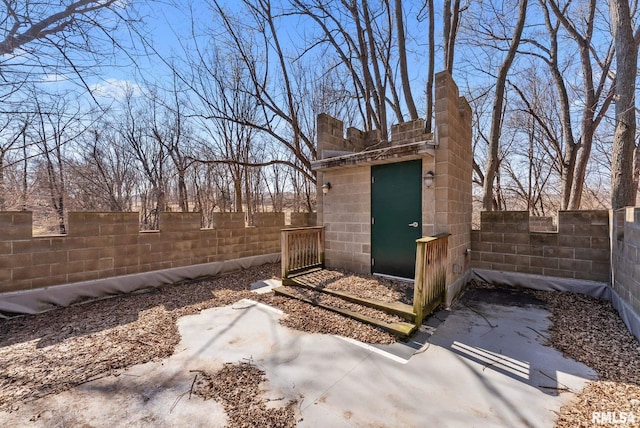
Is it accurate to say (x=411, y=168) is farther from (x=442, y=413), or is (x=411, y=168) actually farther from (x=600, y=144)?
(x=600, y=144)

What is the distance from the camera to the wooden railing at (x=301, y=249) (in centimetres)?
480

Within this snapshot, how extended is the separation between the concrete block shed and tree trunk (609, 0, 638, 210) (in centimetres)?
232

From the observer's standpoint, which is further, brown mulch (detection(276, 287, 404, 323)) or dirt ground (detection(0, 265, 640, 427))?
brown mulch (detection(276, 287, 404, 323))

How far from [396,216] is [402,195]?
393 mm

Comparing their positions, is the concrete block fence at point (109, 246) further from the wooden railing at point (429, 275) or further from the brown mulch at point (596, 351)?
the brown mulch at point (596, 351)

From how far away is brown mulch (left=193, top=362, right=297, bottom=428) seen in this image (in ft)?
6.16

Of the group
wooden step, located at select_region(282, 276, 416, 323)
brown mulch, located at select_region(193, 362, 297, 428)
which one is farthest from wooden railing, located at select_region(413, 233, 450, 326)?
brown mulch, located at select_region(193, 362, 297, 428)

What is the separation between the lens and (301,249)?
5.19 meters

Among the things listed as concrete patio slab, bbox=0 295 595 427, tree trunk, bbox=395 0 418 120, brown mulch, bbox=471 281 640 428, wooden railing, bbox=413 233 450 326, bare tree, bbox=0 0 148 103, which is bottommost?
concrete patio slab, bbox=0 295 595 427

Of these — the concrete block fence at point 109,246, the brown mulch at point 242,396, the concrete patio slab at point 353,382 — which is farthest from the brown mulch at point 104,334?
the brown mulch at point 242,396

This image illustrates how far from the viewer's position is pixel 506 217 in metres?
4.99

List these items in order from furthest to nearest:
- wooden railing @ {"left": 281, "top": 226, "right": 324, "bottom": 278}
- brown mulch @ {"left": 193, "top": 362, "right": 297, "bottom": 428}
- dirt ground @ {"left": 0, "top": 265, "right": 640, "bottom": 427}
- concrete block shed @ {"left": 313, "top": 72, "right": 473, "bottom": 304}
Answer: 1. wooden railing @ {"left": 281, "top": 226, "right": 324, "bottom": 278}
2. concrete block shed @ {"left": 313, "top": 72, "right": 473, "bottom": 304}
3. dirt ground @ {"left": 0, "top": 265, "right": 640, "bottom": 427}
4. brown mulch @ {"left": 193, "top": 362, "right": 297, "bottom": 428}

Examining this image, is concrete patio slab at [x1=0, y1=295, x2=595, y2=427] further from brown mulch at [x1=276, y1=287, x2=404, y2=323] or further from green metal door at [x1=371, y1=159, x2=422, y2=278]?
green metal door at [x1=371, y1=159, x2=422, y2=278]

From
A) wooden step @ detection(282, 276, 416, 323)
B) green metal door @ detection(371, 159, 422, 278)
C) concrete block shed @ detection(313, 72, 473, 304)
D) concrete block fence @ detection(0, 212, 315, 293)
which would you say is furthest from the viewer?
green metal door @ detection(371, 159, 422, 278)
